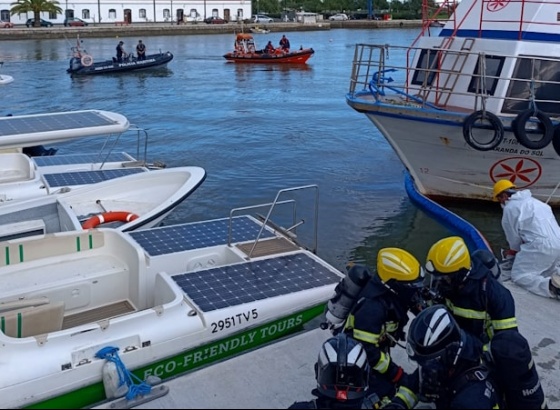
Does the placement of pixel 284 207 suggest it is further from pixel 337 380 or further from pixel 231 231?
pixel 337 380

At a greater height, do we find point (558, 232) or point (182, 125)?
point (558, 232)

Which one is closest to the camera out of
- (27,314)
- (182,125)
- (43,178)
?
(27,314)

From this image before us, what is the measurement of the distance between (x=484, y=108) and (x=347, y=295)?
6.39m

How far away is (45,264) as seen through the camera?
6.62 meters

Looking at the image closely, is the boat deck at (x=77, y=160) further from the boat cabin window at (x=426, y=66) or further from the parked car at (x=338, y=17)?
the parked car at (x=338, y=17)

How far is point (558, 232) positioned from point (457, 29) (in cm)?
588

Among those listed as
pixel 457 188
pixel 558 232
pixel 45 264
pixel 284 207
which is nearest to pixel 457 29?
pixel 457 188

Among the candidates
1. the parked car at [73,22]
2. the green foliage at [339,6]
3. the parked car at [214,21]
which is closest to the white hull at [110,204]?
the parked car at [73,22]

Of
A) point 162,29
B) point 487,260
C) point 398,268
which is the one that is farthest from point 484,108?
point 162,29

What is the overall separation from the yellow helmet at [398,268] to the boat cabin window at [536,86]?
700 centimetres

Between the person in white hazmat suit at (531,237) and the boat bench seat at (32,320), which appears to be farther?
the person in white hazmat suit at (531,237)

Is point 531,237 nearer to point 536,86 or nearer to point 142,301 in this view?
point 142,301

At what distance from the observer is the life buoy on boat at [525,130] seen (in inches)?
379

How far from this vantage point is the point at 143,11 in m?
72.0
